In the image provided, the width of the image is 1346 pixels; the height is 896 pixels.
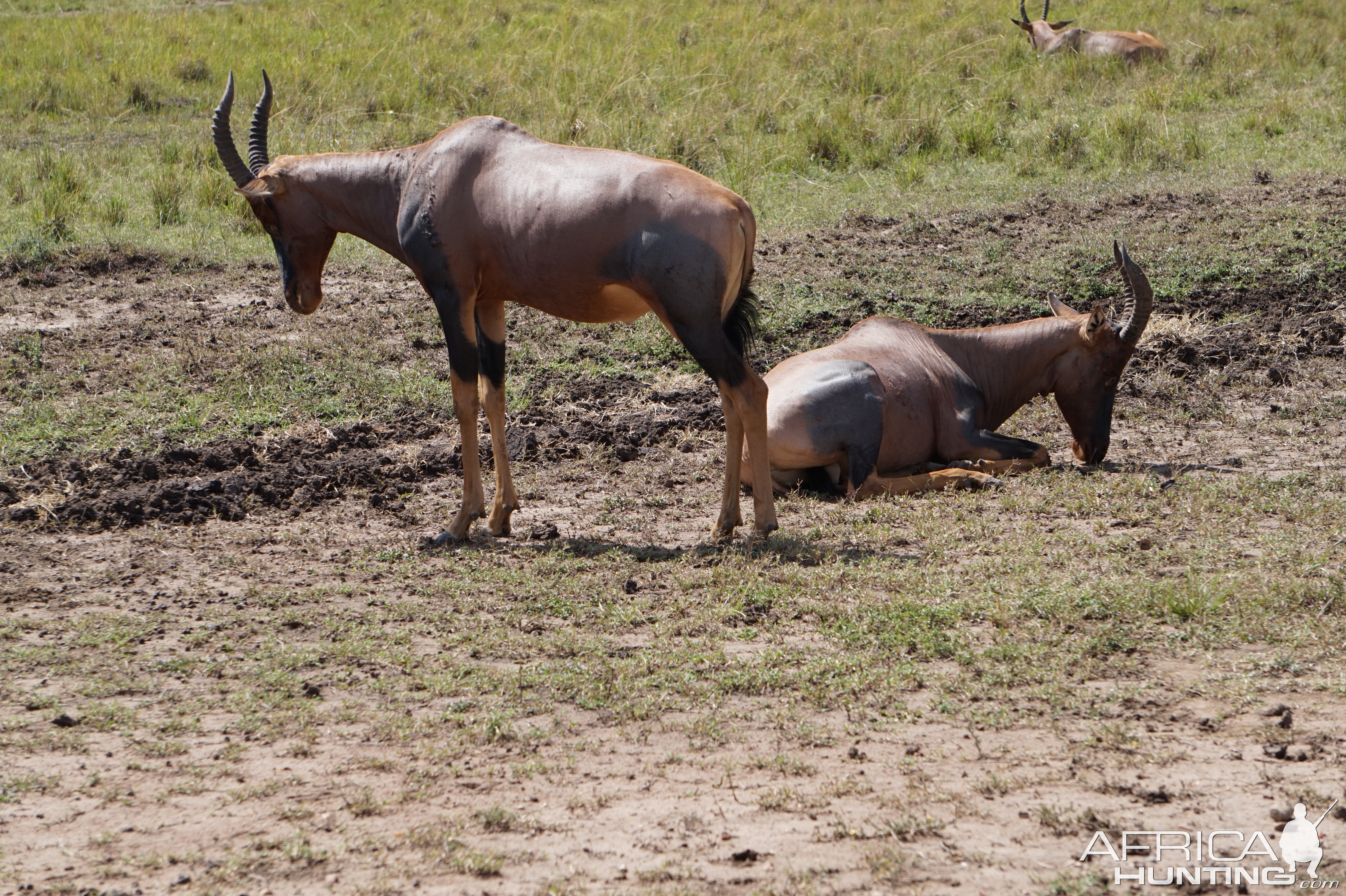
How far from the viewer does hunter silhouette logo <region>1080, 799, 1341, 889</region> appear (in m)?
3.46

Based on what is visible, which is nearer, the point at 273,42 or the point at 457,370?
the point at 457,370

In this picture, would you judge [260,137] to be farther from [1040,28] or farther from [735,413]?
[1040,28]

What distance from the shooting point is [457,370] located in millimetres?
6785

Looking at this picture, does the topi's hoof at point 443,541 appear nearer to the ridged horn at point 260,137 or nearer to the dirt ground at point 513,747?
the dirt ground at point 513,747

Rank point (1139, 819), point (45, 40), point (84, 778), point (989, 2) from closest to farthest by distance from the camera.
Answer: point (1139, 819), point (84, 778), point (45, 40), point (989, 2)

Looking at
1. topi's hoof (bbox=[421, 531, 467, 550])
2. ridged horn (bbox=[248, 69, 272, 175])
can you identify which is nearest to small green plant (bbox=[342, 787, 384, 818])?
topi's hoof (bbox=[421, 531, 467, 550])

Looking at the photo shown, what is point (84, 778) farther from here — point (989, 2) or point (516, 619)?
point (989, 2)

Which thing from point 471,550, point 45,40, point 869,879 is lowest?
point 471,550

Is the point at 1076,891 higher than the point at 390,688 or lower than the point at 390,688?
higher

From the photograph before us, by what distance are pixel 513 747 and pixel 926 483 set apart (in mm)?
3708

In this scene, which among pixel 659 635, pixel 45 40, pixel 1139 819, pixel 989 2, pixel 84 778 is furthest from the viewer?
pixel 989 2

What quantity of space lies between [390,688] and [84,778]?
1.07 meters

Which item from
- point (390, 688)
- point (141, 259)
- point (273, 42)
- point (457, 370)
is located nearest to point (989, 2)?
point (273, 42)

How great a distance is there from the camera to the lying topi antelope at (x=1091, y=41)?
18172mm
